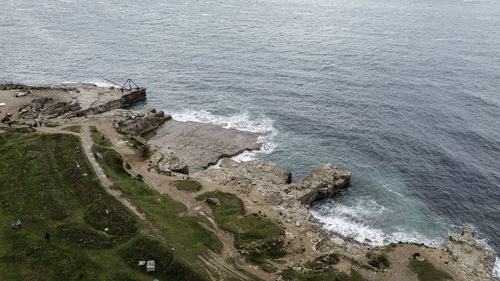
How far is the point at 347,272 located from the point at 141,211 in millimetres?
37821

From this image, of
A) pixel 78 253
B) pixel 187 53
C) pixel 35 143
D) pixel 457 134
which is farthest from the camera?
pixel 187 53

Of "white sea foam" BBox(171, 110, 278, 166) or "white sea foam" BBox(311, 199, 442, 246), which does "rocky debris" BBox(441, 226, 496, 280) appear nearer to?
"white sea foam" BBox(311, 199, 442, 246)

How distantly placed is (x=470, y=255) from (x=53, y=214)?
76122 millimetres

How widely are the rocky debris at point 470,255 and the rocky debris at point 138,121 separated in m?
83.8

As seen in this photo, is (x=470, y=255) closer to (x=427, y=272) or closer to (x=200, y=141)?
(x=427, y=272)

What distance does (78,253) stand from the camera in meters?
53.2

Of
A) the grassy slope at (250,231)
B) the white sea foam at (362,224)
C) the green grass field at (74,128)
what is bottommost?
the white sea foam at (362,224)

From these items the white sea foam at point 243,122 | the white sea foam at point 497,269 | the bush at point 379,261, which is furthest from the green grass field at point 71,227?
the white sea foam at point 497,269

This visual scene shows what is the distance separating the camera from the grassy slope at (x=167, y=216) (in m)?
57.8

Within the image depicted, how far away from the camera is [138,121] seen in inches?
4181

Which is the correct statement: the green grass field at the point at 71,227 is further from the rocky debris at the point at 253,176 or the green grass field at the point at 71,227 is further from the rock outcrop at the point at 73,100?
the rock outcrop at the point at 73,100

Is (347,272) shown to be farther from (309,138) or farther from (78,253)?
(309,138)

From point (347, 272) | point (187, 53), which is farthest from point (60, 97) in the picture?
point (347, 272)

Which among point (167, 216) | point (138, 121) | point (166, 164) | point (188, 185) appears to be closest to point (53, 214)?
point (167, 216)
